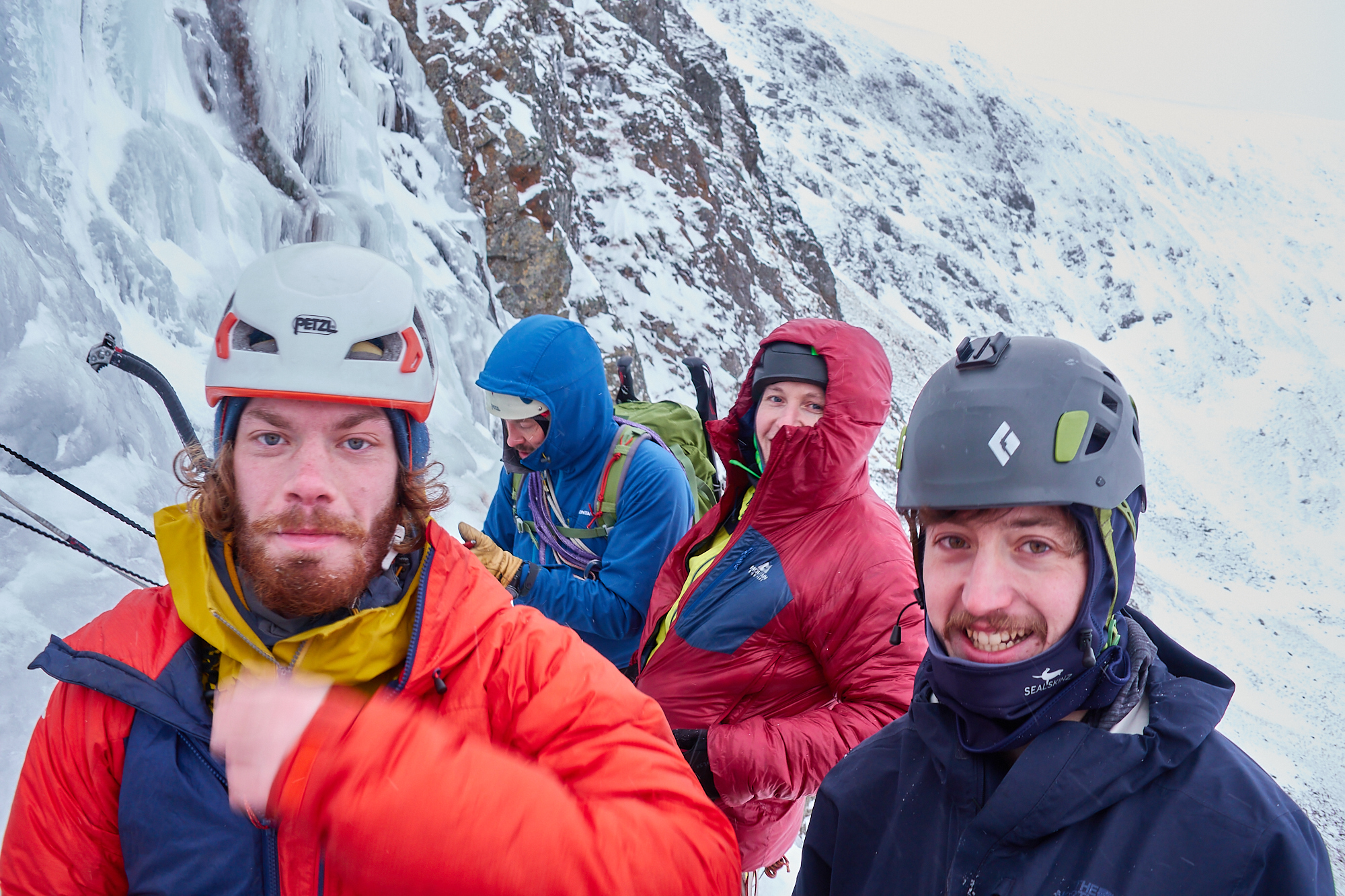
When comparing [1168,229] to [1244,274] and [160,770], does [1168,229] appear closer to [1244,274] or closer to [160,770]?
[1244,274]

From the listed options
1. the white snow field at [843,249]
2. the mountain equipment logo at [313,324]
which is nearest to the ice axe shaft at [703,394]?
the white snow field at [843,249]

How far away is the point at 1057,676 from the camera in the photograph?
1.42 m

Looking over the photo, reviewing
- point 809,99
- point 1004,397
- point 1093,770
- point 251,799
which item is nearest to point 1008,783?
point 1093,770

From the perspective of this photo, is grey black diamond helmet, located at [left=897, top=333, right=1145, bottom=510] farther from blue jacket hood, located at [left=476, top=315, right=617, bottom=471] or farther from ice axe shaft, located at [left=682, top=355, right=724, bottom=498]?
ice axe shaft, located at [left=682, top=355, right=724, bottom=498]

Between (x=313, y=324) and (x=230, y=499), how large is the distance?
440mm

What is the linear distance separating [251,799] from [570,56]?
18.7m

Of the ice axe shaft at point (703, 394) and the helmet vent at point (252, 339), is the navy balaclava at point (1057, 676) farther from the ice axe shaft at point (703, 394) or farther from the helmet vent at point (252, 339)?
the ice axe shaft at point (703, 394)

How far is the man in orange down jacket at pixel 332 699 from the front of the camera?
1.04 m

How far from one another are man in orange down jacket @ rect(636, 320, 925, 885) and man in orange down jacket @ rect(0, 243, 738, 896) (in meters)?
0.76

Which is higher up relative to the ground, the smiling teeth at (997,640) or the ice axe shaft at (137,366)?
the smiling teeth at (997,640)

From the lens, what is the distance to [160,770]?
1.39 m

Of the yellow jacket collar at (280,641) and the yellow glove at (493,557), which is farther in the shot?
the yellow glove at (493,557)

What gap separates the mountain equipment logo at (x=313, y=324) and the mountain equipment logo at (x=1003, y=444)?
147 cm

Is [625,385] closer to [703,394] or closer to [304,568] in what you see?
[703,394]
